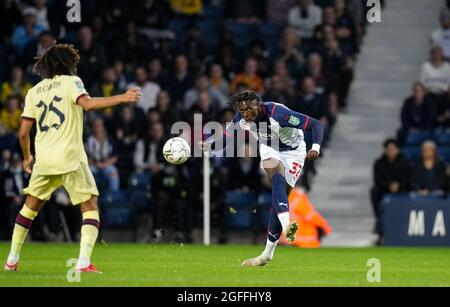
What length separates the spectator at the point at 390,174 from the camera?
20719mm

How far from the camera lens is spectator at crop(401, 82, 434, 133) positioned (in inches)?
852

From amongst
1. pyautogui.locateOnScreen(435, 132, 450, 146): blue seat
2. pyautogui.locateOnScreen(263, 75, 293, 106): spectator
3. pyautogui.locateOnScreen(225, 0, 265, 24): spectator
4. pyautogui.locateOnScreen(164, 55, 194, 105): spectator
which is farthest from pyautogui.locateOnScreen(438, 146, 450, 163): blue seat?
pyautogui.locateOnScreen(225, 0, 265, 24): spectator

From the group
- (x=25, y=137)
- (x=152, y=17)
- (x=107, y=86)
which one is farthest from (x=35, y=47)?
(x=25, y=137)

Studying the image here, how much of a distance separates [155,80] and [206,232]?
4462 mm

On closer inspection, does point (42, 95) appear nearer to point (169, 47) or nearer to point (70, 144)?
point (70, 144)

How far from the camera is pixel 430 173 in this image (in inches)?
807

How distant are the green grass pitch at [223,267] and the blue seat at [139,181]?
3097 millimetres

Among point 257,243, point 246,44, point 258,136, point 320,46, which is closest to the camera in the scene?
point 258,136

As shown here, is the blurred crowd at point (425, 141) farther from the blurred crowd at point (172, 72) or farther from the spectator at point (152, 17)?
the spectator at point (152, 17)

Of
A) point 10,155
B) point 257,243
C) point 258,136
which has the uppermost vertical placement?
point 258,136

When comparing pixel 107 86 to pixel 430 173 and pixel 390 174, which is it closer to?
pixel 390 174
